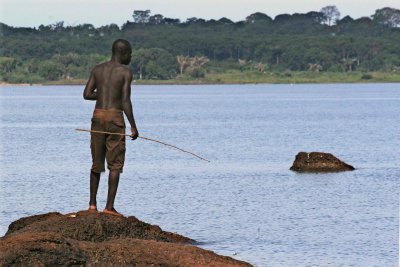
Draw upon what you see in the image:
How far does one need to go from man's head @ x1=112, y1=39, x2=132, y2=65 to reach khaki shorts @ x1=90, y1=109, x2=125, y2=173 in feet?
2.21

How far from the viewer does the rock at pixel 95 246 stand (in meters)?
12.1

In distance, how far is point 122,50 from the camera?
15.2m

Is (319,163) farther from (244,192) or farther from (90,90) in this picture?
(90,90)

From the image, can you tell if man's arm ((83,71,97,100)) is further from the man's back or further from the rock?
the rock

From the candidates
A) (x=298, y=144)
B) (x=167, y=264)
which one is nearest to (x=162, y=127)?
(x=298, y=144)

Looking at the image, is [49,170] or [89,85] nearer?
[89,85]

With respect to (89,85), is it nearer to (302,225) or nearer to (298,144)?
(302,225)

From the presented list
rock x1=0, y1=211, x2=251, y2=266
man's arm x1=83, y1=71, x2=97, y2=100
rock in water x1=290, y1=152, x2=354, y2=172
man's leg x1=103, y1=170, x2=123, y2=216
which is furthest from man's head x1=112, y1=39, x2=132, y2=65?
rock in water x1=290, y1=152, x2=354, y2=172

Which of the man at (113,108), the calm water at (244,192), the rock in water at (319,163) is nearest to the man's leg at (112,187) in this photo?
the man at (113,108)

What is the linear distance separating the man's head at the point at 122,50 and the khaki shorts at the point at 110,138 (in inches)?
26.6

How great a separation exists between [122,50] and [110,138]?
1115 mm

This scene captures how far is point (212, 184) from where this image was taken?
32.1 meters

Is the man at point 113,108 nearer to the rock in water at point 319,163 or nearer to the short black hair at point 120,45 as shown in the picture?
the short black hair at point 120,45

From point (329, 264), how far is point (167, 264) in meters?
5.50
